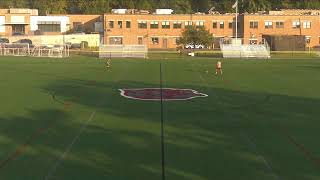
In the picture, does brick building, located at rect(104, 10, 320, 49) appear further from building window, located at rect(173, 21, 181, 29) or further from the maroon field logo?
the maroon field logo

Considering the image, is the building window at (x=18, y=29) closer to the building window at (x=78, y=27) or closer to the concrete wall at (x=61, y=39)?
the building window at (x=78, y=27)

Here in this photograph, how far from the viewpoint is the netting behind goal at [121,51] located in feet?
252

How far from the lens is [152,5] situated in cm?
15838

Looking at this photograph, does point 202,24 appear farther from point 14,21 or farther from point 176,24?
point 14,21

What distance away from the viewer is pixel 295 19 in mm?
104000

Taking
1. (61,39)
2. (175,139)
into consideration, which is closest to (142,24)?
(61,39)

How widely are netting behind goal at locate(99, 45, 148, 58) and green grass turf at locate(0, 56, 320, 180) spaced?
4261cm

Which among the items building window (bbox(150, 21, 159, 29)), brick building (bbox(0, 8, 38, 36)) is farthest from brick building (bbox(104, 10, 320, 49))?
brick building (bbox(0, 8, 38, 36))

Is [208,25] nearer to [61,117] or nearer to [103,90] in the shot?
[103,90]

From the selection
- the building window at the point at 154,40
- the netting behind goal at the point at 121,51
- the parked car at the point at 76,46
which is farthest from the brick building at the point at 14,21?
the netting behind goal at the point at 121,51

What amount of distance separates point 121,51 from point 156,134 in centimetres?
5945

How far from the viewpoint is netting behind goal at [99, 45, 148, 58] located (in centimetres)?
7669

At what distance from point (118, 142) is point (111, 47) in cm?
6073

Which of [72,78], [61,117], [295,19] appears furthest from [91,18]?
[61,117]
